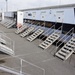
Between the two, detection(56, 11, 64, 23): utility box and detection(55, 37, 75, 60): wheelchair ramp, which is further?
detection(56, 11, 64, 23): utility box

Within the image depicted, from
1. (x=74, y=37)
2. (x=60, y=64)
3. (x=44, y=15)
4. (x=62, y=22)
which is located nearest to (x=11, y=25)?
(x=44, y=15)

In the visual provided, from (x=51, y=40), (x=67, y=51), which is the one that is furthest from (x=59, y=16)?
(x=67, y=51)

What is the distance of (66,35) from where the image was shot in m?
17.4

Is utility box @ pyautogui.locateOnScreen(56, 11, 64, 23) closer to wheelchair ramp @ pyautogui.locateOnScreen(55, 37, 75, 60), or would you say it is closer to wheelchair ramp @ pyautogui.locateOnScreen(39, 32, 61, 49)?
wheelchair ramp @ pyautogui.locateOnScreen(39, 32, 61, 49)

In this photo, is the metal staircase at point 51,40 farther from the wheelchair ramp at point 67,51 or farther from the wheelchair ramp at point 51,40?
the wheelchair ramp at point 67,51

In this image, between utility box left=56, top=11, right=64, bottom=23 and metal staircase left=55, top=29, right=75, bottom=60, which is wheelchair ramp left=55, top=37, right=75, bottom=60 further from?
utility box left=56, top=11, right=64, bottom=23

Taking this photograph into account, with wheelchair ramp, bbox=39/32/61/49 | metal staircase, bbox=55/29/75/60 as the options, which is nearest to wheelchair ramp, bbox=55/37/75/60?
metal staircase, bbox=55/29/75/60

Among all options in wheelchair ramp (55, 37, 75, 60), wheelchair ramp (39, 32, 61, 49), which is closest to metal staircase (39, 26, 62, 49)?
wheelchair ramp (39, 32, 61, 49)

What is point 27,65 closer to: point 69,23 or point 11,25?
point 69,23

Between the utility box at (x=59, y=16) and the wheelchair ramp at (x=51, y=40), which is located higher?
the utility box at (x=59, y=16)

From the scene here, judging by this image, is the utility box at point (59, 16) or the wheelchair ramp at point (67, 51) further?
the utility box at point (59, 16)

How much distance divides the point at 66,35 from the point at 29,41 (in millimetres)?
5498

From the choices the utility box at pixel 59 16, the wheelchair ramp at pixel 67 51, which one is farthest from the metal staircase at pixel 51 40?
the wheelchair ramp at pixel 67 51

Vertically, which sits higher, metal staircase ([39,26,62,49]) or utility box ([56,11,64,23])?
utility box ([56,11,64,23])
